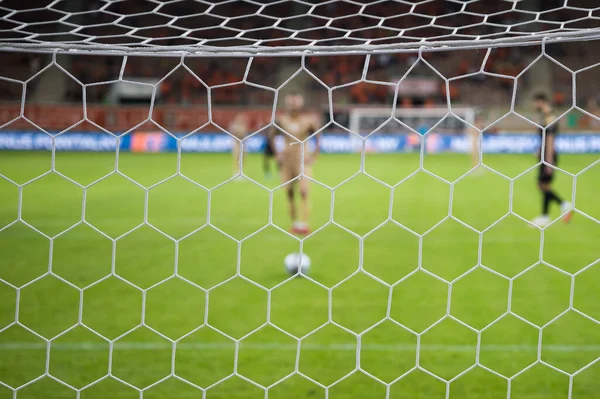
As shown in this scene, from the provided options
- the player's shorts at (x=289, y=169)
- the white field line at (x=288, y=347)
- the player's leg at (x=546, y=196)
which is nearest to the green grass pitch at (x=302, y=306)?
the white field line at (x=288, y=347)

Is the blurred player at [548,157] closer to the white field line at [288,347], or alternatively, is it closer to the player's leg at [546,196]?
the player's leg at [546,196]

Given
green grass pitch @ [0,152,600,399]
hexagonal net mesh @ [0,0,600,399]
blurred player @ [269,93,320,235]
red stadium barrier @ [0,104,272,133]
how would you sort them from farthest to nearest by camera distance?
red stadium barrier @ [0,104,272,133], blurred player @ [269,93,320,235], green grass pitch @ [0,152,600,399], hexagonal net mesh @ [0,0,600,399]

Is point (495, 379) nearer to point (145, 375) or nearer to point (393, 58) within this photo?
point (145, 375)

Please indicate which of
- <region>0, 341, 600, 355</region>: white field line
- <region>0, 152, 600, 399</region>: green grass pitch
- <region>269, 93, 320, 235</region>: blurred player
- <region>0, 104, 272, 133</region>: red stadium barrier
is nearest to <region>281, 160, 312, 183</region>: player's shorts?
<region>269, 93, 320, 235</region>: blurred player

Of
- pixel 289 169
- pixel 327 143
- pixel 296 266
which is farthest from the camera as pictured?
pixel 327 143

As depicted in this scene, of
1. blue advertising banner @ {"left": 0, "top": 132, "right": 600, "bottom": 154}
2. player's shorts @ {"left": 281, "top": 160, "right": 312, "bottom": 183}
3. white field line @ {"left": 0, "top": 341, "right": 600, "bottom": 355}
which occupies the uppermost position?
white field line @ {"left": 0, "top": 341, "right": 600, "bottom": 355}

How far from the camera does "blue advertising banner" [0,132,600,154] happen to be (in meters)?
17.1

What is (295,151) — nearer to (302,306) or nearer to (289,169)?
(289,169)

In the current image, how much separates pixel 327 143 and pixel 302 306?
48.8 feet

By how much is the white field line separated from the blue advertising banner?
1369 cm

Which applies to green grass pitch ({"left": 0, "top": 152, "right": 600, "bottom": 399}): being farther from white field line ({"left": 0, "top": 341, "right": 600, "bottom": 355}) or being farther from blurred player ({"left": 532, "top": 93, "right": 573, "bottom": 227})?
blurred player ({"left": 532, "top": 93, "right": 573, "bottom": 227})

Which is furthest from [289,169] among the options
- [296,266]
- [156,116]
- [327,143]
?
[156,116]

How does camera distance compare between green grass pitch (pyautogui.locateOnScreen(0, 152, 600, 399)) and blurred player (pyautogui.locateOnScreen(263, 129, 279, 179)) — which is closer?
green grass pitch (pyautogui.locateOnScreen(0, 152, 600, 399))

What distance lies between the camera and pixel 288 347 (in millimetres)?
3164
